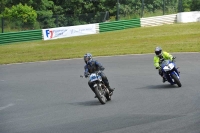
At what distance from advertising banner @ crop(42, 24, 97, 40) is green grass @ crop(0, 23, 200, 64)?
3.39 ft

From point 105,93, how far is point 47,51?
800 inches

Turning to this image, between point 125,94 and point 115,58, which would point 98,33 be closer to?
point 115,58

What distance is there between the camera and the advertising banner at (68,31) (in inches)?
1658

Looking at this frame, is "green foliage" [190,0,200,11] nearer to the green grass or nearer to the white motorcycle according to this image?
the green grass

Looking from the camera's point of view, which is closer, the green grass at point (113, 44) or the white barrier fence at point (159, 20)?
the green grass at point (113, 44)

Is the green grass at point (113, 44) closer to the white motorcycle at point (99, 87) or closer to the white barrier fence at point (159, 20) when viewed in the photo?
the white barrier fence at point (159, 20)

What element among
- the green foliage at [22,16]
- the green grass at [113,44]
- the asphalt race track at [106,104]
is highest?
the green foliage at [22,16]

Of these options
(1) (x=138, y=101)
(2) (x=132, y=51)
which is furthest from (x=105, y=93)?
(2) (x=132, y=51)

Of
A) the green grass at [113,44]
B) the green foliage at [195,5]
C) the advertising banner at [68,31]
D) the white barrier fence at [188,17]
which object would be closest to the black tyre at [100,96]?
the green grass at [113,44]

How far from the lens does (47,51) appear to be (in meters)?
34.8

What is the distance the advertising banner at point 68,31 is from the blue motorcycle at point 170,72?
2606 centimetres

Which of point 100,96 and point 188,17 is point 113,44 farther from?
point 100,96

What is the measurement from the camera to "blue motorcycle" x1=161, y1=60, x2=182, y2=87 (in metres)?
16.3

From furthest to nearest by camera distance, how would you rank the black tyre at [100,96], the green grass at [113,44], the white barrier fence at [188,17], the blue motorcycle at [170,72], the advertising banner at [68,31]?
the white barrier fence at [188,17] < the advertising banner at [68,31] < the green grass at [113,44] < the blue motorcycle at [170,72] < the black tyre at [100,96]
